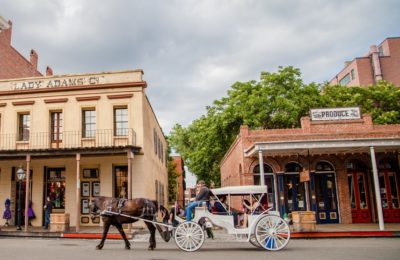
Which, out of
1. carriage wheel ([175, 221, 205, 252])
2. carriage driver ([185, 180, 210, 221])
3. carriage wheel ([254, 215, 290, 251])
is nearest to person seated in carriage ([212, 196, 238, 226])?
carriage driver ([185, 180, 210, 221])

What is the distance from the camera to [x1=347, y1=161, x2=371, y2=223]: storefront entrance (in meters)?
A: 18.5

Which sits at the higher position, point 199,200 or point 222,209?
point 199,200

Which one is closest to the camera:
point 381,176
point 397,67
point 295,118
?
point 381,176

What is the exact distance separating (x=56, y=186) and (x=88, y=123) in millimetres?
3813

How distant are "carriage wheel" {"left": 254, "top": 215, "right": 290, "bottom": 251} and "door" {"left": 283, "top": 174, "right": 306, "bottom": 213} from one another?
9270 mm

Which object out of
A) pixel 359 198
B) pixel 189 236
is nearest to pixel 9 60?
pixel 189 236

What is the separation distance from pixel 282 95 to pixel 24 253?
2329cm

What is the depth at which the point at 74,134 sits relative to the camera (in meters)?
19.2

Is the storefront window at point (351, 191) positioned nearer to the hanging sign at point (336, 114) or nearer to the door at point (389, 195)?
the door at point (389, 195)

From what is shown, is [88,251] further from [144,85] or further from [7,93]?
[7,93]

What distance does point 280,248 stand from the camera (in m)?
9.84

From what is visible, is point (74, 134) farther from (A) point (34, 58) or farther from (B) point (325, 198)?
(A) point (34, 58)

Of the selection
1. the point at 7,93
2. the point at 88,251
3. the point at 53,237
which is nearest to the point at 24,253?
the point at 88,251

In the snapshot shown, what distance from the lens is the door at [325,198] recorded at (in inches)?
726
